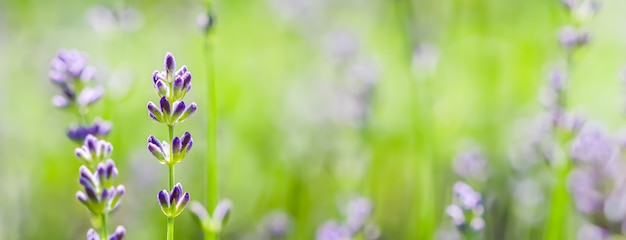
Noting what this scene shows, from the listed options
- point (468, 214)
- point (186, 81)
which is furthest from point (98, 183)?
point (468, 214)

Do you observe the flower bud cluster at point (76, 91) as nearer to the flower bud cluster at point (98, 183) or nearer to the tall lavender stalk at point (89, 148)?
the tall lavender stalk at point (89, 148)

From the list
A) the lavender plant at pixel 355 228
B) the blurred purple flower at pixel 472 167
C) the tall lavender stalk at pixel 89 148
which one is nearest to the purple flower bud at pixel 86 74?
the tall lavender stalk at pixel 89 148

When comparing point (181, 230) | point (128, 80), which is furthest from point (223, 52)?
point (128, 80)

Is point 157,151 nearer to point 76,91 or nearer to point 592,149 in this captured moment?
point 76,91

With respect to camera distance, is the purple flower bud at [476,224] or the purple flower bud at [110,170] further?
the purple flower bud at [476,224]

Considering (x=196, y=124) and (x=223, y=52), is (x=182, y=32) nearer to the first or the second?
(x=223, y=52)

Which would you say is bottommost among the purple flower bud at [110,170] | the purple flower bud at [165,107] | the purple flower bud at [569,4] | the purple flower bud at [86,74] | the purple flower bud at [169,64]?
the purple flower bud at [86,74]
